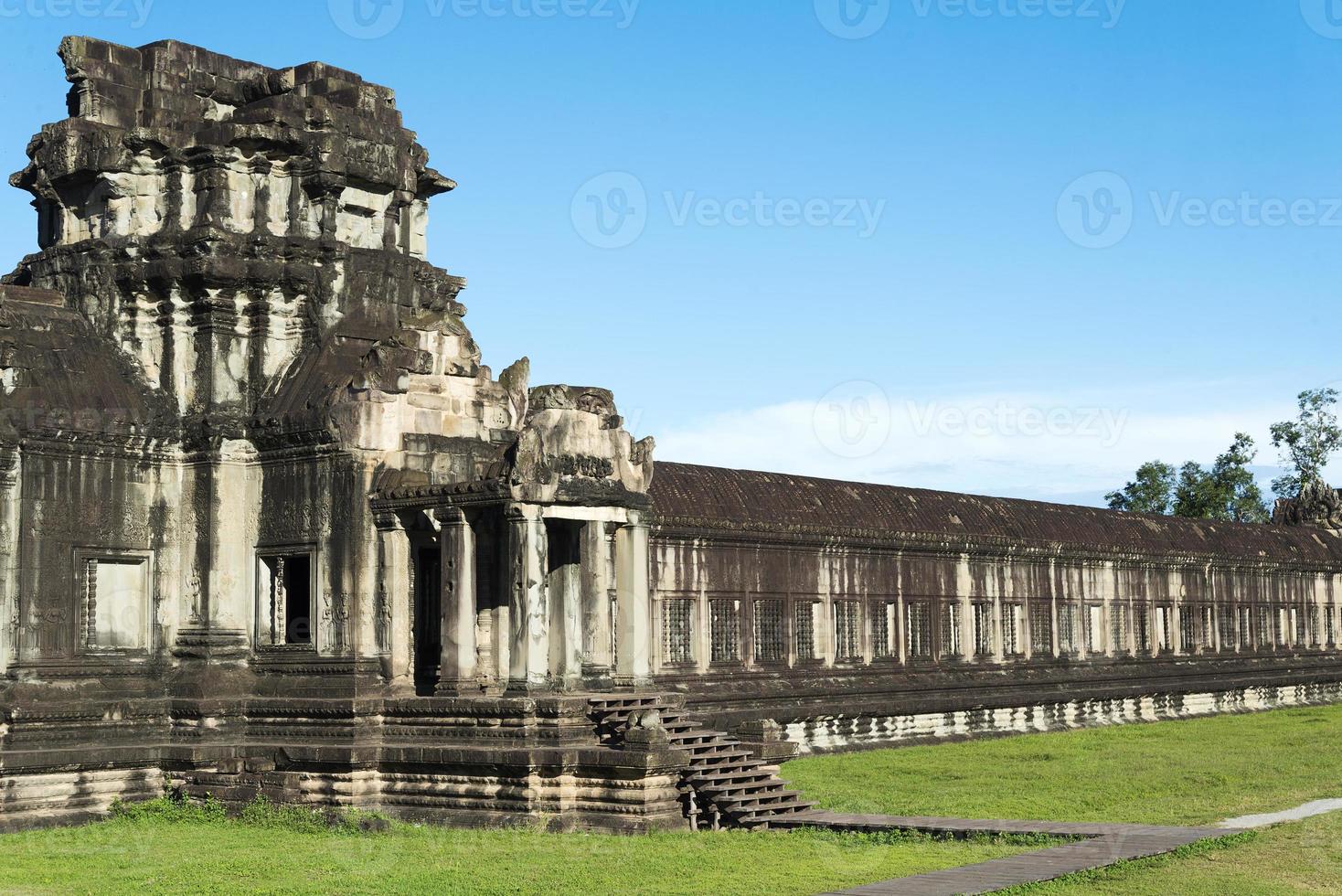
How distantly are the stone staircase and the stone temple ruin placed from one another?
58 mm

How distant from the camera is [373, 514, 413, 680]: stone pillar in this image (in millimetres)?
25344

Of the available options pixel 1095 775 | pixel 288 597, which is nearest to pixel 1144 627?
pixel 1095 775

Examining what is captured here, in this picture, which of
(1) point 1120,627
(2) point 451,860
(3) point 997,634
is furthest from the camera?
(1) point 1120,627

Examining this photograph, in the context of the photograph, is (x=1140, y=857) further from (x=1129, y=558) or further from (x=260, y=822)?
(x=1129, y=558)

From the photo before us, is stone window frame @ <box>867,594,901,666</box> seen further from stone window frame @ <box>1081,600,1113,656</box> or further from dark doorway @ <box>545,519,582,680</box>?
dark doorway @ <box>545,519,582,680</box>

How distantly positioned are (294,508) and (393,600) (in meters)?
2.11

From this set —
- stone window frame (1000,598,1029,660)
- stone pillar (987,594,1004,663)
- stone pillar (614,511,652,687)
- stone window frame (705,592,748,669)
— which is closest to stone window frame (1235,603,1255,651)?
stone window frame (1000,598,1029,660)

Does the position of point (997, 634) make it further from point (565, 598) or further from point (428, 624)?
point (565, 598)

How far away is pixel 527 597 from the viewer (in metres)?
24.1

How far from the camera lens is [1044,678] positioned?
144 feet

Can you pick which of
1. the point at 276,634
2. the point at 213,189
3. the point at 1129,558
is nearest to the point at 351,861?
the point at 276,634

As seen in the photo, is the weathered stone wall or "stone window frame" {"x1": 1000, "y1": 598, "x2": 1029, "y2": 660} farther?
"stone window frame" {"x1": 1000, "y1": 598, "x2": 1029, "y2": 660}

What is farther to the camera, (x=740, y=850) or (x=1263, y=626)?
(x=1263, y=626)

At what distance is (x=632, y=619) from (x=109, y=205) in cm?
1012
